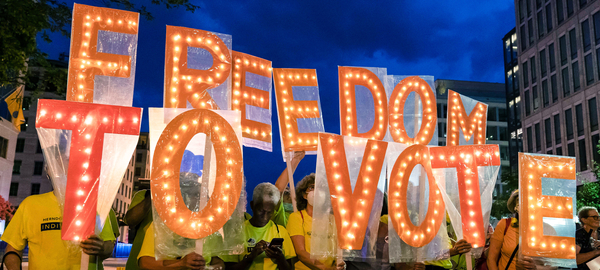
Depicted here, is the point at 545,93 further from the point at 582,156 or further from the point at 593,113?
the point at 582,156

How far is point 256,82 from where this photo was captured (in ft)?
18.9

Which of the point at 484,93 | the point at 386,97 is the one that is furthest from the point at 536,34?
the point at 386,97

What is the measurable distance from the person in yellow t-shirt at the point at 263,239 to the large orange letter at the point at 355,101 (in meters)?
1.25

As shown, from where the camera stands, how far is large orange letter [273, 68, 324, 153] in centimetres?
577

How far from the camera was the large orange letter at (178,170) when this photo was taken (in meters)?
3.83

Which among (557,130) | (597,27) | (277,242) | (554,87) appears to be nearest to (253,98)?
(277,242)

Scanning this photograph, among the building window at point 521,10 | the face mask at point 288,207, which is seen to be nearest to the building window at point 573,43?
the building window at point 521,10

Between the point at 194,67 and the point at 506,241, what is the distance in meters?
3.71

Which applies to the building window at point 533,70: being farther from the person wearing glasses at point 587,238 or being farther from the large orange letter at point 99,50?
the large orange letter at point 99,50

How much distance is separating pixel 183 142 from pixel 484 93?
252 feet

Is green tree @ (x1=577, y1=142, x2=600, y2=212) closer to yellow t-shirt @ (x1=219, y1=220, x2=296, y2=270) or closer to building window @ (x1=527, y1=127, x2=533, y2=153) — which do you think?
building window @ (x1=527, y1=127, x2=533, y2=153)

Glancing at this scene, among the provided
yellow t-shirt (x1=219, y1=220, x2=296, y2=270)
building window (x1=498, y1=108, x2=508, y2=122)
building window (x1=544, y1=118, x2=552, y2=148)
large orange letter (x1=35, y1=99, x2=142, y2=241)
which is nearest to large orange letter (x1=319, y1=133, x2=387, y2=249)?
yellow t-shirt (x1=219, y1=220, x2=296, y2=270)

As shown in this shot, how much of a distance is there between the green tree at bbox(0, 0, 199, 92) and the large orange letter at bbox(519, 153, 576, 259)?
209 inches

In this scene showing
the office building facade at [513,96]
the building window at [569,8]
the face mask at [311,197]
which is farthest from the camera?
the office building facade at [513,96]
